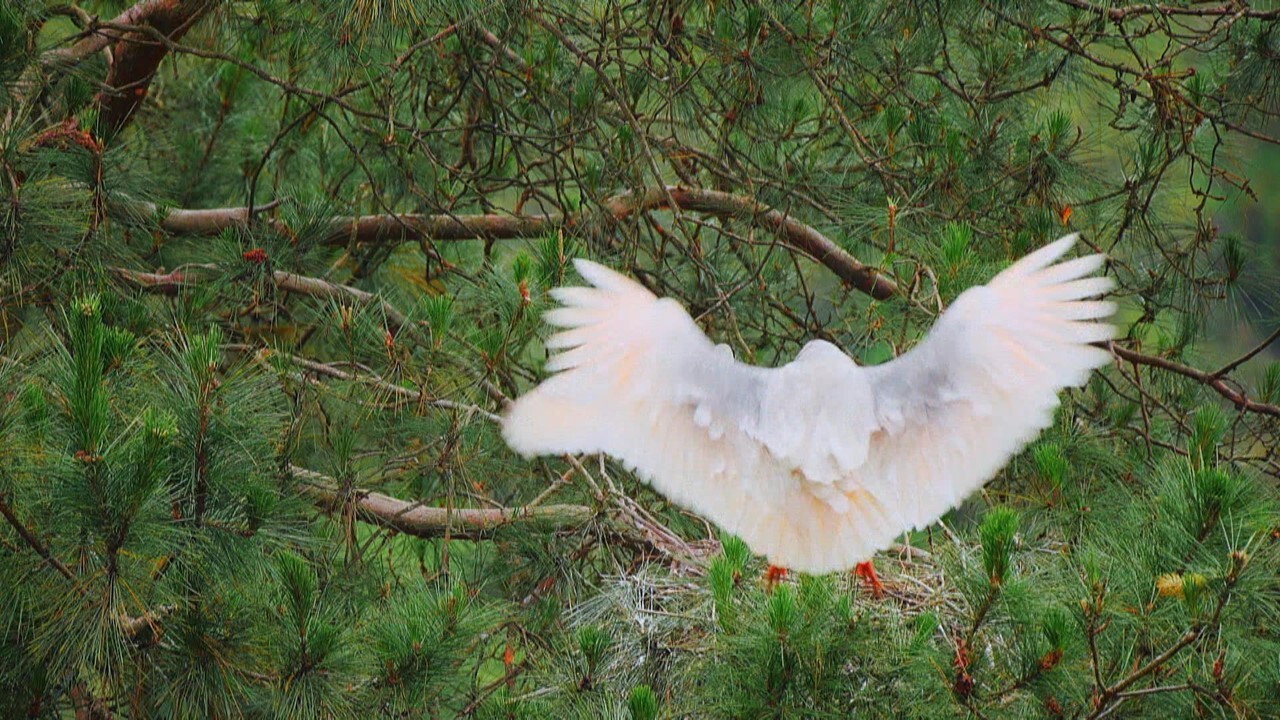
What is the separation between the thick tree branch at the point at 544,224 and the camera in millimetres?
3602

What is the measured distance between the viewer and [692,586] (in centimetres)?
272

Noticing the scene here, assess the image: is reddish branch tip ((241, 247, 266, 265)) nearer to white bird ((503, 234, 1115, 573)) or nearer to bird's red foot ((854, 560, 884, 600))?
white bird ((503, 234, 1115, 573))

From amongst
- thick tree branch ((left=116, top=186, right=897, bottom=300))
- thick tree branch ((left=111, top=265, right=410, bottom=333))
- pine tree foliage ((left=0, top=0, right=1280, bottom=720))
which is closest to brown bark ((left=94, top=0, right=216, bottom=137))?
pine tree foliage ((left=0, top=0, right=1280, bottom=720))

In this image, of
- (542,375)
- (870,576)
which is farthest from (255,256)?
(870,576)

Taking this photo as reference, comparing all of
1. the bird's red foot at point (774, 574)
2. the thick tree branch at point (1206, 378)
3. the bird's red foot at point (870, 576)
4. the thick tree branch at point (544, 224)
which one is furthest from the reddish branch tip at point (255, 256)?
the thick tree branch at point (1206, 378)

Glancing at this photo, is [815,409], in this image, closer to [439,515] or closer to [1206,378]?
[439,515]

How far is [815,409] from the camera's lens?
8.57ft

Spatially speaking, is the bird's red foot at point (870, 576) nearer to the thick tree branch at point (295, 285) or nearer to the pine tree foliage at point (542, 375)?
the pine tree foliage at point (542, 375)

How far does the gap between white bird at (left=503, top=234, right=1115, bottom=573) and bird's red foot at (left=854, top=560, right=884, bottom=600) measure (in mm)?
138

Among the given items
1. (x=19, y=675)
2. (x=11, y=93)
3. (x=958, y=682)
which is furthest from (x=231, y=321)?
(x=958, y=682)

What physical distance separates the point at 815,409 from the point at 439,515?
1.03 m

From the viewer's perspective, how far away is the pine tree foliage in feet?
6.66

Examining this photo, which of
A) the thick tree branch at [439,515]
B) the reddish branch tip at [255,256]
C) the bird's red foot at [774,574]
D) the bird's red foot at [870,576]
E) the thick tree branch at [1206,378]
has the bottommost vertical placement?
the thick tree branch at [439,515]

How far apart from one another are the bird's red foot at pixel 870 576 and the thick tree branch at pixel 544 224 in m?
0.93
